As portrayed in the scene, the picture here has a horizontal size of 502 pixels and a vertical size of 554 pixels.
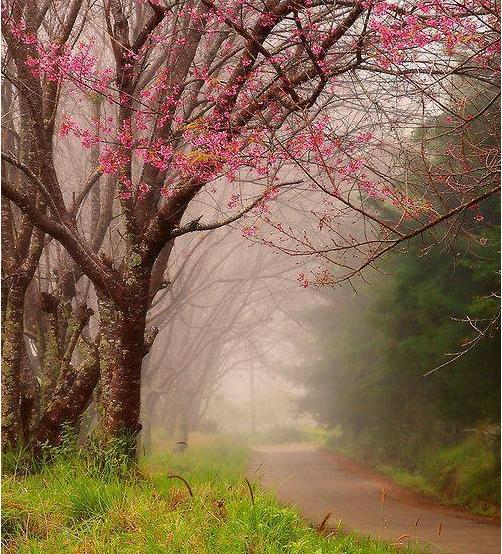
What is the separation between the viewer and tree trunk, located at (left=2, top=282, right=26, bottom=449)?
292 inches

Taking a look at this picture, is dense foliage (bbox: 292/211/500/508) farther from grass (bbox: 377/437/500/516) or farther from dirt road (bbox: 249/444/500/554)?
dirt road (bbox: 249/444/500/554)

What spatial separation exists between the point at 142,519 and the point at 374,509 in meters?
7.28

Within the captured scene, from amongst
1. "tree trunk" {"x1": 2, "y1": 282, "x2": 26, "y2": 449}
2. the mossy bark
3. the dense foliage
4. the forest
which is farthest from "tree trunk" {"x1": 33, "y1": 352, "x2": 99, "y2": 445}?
the dense foliage

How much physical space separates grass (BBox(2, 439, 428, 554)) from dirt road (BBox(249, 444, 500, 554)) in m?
0.78

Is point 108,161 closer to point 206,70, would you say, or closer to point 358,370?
point 206,70

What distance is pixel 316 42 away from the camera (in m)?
6.39

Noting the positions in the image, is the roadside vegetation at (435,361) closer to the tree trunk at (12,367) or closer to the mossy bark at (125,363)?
the mossy bark at (125,363)

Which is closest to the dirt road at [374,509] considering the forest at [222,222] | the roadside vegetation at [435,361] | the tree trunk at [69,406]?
the forest at [222,222]

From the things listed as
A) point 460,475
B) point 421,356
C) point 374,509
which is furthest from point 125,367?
point 460,475

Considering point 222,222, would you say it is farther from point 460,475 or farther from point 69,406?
point 460,475

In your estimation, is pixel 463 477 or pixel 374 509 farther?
pixel 463 477

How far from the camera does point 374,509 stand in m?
11.5

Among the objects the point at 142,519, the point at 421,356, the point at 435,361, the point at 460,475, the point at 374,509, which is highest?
the point at 421,356

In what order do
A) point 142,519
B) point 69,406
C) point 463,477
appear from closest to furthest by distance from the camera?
point 142,519 → point 69,406 → point 463,477
